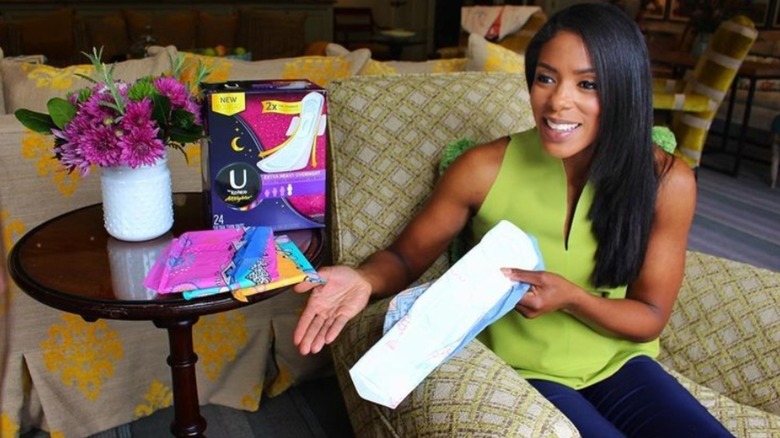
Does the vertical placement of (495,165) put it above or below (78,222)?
above

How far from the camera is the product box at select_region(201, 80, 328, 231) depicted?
1254mm

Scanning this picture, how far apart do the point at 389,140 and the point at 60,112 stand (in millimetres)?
661

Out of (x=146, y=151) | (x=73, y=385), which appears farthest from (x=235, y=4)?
(x=146, y=151)

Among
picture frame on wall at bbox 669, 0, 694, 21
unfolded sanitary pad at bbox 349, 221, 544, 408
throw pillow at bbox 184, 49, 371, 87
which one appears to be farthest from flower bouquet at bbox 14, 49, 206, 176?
picture frame on wall at bbox 669, 0, 694, 21

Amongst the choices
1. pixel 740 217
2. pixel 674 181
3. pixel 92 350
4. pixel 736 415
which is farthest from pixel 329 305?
pixel 740 217

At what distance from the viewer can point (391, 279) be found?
1.31m

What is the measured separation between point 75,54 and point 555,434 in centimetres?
588

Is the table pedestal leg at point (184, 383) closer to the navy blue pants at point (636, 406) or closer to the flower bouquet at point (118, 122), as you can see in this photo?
the flower bouquet at point (118, 122)

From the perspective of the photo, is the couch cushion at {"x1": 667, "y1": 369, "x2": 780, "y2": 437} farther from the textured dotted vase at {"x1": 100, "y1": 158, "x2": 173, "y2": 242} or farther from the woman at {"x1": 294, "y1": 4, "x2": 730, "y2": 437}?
the textured dotted vase at {"x1": 100, "y1": 158, "x2": 173, "y2": 242}

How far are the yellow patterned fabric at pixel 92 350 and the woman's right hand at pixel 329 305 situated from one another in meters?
0.57

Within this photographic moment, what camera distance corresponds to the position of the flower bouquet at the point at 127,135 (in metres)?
1.13

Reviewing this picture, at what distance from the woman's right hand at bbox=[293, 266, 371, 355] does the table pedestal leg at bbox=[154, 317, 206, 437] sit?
0.29 meters

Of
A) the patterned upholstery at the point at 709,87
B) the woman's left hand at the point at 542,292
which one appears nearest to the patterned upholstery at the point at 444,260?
the woman's left hand at the point at 542,292

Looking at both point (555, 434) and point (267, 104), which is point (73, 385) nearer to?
point (267, 104)
